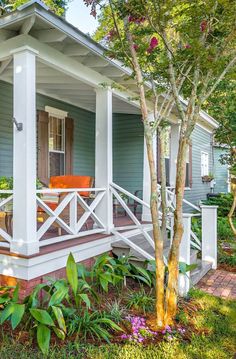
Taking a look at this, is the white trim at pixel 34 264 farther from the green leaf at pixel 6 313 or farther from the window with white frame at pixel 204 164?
the window with white frame at pixel 204 164

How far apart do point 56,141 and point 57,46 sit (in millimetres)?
2919

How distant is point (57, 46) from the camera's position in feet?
12.8

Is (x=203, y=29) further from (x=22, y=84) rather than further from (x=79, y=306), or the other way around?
(x=79, y=306)

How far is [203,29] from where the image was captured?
3.30 metres

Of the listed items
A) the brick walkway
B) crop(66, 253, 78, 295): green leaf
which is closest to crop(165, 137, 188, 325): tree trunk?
crop(66, 253, 78, 295): green leaf

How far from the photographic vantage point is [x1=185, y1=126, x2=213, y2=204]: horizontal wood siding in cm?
1106

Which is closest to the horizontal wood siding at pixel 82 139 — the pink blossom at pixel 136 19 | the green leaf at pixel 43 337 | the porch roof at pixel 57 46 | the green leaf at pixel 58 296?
the porch roof at pixel 57 46

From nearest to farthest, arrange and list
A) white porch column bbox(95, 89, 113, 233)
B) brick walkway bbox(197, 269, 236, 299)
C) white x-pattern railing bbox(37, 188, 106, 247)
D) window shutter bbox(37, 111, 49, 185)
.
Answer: white x-pattern railing bbox(37, 188, 106, 247)
brick walkway bbox(197, 269, 236, 299)
white porch column bbox(95, 89, 113, 233)
window shutter bbox(37, 111, 49, 185)

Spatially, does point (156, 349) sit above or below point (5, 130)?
below

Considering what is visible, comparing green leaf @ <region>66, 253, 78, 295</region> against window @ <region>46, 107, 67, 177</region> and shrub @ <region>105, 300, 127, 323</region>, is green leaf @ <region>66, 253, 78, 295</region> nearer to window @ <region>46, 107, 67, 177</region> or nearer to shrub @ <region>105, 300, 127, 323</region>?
shrub @ <region>105, 300, 127, 323</region>

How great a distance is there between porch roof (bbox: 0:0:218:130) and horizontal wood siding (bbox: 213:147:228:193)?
9.30 m

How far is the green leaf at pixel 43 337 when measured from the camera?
260cm

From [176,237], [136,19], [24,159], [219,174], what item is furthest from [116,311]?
[219,174]

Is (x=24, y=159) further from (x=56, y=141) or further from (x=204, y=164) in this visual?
(x=204, y=164)
